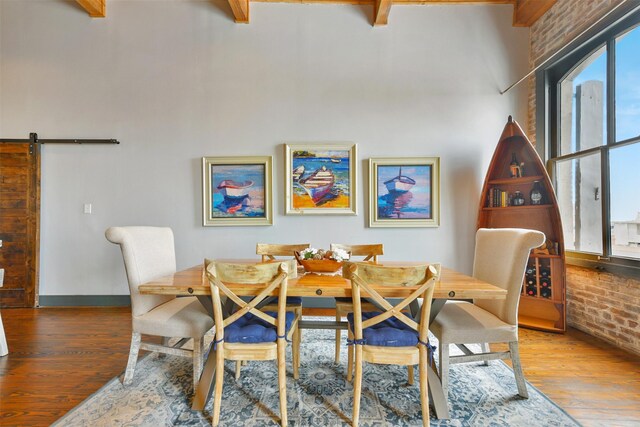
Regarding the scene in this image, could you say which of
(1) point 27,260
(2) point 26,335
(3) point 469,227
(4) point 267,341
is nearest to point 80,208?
(1) point 27,260

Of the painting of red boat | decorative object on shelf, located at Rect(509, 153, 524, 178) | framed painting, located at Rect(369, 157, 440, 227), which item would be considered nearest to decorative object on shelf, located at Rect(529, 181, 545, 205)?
decorative object on shelf, located at Rect(509, 153, 524, 178)

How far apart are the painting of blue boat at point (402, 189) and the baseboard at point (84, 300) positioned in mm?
3347

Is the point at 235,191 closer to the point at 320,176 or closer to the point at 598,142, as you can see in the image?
the point at 320,176

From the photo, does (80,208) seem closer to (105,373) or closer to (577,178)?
(105,373)

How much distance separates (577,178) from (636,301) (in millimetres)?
1251

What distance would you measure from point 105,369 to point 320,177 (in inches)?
101

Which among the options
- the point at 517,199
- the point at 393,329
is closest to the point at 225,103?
the point at 393,329

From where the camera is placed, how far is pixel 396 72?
11.0ft

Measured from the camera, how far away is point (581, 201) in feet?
9.20

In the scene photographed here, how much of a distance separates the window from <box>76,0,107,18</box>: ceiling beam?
523 centimetres

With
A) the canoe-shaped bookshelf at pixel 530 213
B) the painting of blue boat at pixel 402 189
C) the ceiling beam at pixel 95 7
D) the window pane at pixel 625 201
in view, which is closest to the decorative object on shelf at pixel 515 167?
the canoe-shaped bookshelf at pixel 530 213

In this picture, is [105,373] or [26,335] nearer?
[105,373]

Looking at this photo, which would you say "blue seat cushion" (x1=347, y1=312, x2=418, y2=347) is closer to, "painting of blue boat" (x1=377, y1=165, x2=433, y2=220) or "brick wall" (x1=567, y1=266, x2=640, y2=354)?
"painting of blue boat" (x1=377, y1=165, x2=433, y2=220)

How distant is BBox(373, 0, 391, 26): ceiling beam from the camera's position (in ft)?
10.0
